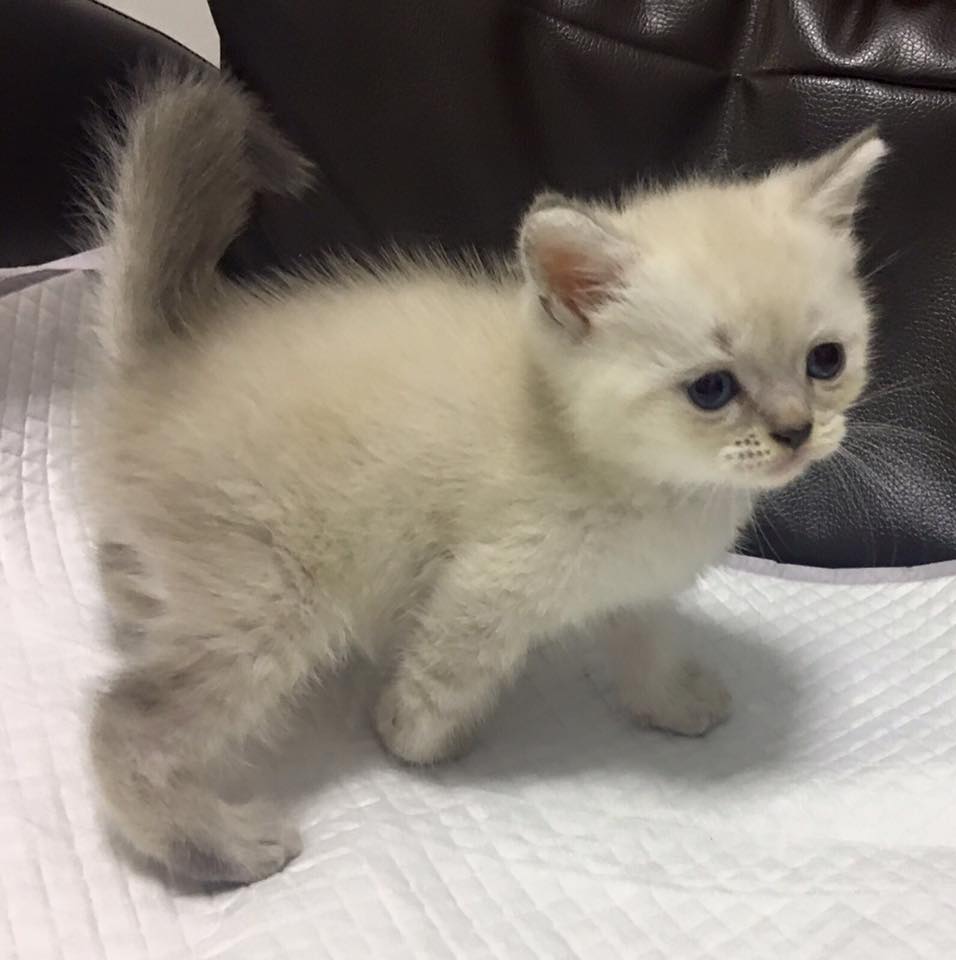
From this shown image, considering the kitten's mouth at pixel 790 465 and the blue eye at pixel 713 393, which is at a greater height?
the blue eye at pixel 713 393

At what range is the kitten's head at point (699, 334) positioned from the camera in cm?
87

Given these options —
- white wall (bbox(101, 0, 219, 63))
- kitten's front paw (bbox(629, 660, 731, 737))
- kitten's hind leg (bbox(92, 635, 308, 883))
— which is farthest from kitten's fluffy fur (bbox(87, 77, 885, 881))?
white wall (bbox(101, 0, 219, 63))

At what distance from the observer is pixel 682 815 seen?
1.02 meters

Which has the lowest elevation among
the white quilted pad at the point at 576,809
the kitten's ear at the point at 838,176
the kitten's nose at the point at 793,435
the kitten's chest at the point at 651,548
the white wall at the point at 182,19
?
the white quilted pad at the point at 576,809

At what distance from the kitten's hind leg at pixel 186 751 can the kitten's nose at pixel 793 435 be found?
0.45 metres

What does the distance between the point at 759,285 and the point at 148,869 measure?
0.69m

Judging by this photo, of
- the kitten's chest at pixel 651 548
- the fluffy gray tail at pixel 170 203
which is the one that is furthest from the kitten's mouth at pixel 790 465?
the fluffy gray tail at pixel 170 203

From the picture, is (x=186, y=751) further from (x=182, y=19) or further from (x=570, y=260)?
(x=182, y=19)

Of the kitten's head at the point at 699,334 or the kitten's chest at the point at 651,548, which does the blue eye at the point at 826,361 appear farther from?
the kitten's chest at the point at 651,548

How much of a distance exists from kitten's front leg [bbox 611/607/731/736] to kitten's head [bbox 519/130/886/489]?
229 mm

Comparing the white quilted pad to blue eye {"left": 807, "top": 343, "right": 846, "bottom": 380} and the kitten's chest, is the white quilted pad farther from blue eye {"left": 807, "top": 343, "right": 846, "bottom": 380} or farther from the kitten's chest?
blue eye {"left": 807, "top": 343, "right": 846, "bottom": 380}

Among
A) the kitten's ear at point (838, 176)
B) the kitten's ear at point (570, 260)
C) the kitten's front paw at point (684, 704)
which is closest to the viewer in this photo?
the kitten's ear at point (570, 260)

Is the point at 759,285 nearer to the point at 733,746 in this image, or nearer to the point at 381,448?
the point at 381,448

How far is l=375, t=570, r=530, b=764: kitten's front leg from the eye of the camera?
0.97 m
